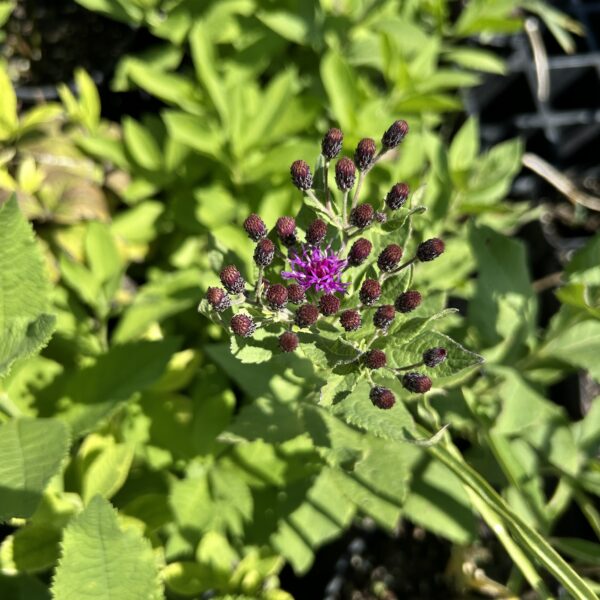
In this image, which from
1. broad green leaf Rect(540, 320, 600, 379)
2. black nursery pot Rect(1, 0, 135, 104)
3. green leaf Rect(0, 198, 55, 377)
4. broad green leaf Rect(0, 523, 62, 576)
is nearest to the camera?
green leaf Rect(0, 198, 55, 377)

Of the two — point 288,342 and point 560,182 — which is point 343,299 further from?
point 560,182

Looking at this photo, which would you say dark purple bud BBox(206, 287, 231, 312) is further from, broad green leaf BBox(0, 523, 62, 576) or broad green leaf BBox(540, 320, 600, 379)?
broad green leaf BBox(540, 320, 600, 379)

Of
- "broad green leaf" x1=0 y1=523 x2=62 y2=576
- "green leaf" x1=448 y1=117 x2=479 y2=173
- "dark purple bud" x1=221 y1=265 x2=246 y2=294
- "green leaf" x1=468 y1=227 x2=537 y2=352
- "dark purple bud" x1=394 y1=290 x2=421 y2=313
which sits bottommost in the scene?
"broad green leaf" x1=0 y1=523 x2=62 y2=576

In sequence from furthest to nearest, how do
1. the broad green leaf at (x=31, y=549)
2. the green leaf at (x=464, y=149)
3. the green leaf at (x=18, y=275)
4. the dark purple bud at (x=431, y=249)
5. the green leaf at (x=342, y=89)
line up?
the green leaf at (x=464, y=149)
the green leaf at (x=342, y=89)
the broad green leaf at (x=31, y=549)
the green leaf at (x=18, y=275)
the dark purple bud at (x=431, y=249)

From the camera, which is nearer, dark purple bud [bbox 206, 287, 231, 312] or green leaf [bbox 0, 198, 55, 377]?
dark purple bud [bbox 206, 287, 231, 312]

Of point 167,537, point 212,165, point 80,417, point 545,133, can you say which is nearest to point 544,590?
point 167,537

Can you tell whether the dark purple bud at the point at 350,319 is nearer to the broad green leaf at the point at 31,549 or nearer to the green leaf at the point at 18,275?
the green leaf at the point at 18,275

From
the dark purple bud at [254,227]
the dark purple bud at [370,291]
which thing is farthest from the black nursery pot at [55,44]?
the dark purple bud at [370,291]

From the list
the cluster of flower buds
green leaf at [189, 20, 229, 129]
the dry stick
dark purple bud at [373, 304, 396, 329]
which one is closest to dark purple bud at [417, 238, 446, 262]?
the cluster of flower buds
